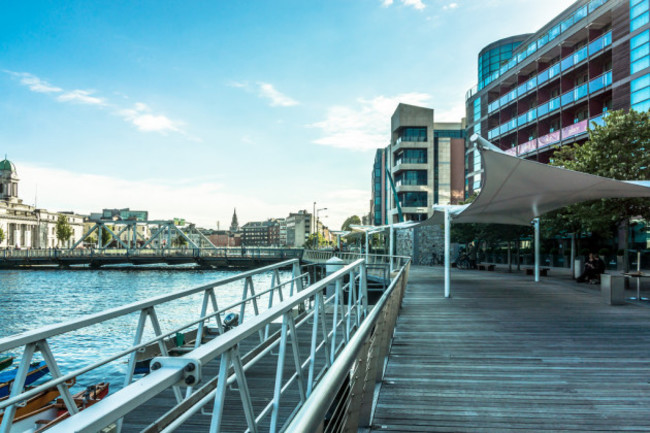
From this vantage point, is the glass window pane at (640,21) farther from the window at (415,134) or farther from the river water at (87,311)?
the window at (415,134)

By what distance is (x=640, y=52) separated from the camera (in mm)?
25750

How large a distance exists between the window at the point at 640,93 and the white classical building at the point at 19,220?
403 ft

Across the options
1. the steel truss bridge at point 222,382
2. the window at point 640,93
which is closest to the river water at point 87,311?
the steel truss bridge at point 222,382

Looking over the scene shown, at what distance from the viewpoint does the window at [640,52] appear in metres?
25.3

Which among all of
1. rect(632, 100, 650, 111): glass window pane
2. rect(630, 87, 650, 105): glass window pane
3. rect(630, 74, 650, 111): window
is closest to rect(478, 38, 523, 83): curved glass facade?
rect(630, 74, 650, 111): window

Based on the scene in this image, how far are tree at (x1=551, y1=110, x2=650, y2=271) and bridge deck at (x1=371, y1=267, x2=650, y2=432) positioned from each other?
5.84 meters

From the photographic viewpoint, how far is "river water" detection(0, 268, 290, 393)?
15219mm

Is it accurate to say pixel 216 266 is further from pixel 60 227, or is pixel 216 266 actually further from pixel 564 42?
pixel 60 227

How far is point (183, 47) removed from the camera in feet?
91.7

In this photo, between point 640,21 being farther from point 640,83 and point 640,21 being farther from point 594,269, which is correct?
point 594,269

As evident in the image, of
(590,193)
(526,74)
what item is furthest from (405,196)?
(590,193)

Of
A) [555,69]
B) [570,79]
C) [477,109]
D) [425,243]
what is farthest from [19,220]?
[570,79]

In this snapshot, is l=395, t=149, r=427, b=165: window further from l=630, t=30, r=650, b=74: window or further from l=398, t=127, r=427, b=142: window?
l=630, t=30, r=650, b=74: window

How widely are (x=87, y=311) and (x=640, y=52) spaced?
32580mm
